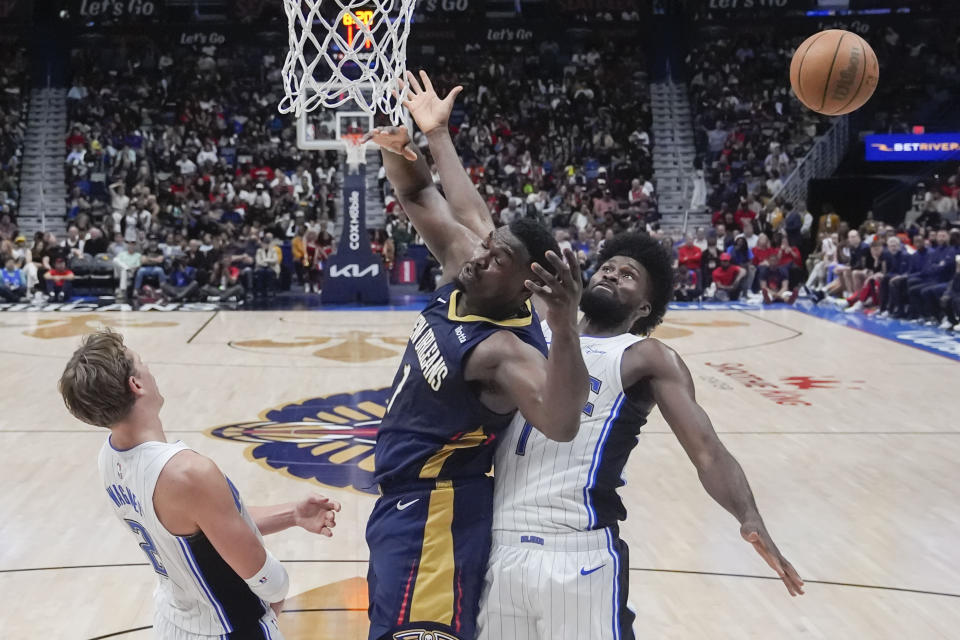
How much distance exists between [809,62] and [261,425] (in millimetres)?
4272

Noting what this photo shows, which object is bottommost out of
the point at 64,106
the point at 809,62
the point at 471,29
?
the point at 809,62

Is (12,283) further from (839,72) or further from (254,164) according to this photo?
(839,72)

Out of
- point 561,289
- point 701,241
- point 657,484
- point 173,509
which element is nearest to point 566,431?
point 561,289

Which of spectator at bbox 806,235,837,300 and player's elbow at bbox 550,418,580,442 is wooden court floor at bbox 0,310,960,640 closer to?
player's elbow at bbox 550,418,580,442

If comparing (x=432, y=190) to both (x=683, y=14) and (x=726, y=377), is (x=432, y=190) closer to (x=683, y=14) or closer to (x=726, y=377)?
(x=726, y=377)

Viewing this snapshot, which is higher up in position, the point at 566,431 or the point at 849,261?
the point at 849,261

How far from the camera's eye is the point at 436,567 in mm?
2400

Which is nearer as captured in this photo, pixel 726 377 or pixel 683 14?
pixel 726 377

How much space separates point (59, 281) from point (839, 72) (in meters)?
12.6

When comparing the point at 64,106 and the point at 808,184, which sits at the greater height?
the point at 64,106

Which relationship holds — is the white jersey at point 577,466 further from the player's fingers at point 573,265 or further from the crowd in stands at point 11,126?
the crowd in stands at point 11,126

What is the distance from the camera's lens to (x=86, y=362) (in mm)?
2236

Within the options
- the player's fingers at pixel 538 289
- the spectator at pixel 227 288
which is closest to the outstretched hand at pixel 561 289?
the player's fingers at pixel 538 289

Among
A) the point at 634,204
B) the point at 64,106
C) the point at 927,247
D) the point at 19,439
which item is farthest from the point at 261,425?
the point at 64,106
